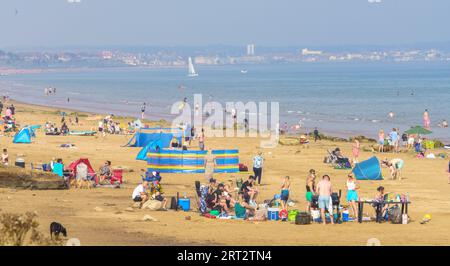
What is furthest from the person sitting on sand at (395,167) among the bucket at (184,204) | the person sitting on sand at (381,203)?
the bucket at (184,204)

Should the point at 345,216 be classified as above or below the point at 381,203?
below

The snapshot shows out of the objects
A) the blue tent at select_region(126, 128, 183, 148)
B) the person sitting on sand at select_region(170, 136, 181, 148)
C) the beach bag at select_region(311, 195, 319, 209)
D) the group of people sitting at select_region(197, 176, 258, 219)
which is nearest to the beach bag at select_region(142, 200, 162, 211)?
the group of people sitting at select_region(197, 176, 258, 219)

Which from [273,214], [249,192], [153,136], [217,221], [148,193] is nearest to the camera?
[217,221]

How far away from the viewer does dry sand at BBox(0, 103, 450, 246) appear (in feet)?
49.7

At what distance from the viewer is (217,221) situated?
17.3 metres

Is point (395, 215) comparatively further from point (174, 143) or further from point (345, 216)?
point (174, 143)

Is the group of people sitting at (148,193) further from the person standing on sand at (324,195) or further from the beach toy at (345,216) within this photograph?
the beach toy at (345,216)

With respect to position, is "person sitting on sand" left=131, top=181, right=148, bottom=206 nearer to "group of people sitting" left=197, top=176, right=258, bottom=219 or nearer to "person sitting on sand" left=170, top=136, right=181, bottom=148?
"group of people sitting" left=197, top=176, right=258, bottom=219

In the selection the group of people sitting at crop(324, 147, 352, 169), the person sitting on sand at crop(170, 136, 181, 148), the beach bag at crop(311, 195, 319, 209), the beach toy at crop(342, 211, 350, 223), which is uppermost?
the beach bag at crop(311, 195, 319, 209)

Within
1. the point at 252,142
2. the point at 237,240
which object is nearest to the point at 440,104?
the point at 252,142

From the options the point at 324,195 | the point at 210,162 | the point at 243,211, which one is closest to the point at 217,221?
the point at 243,211

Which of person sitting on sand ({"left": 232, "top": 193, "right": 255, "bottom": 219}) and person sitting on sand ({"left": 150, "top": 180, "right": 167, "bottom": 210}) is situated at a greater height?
person sitting on sand ({"left": 150, "top": 180, "right": 167, "bottom": 210})

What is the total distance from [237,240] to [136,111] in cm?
5650

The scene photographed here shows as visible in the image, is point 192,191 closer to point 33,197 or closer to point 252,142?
point 33,197
